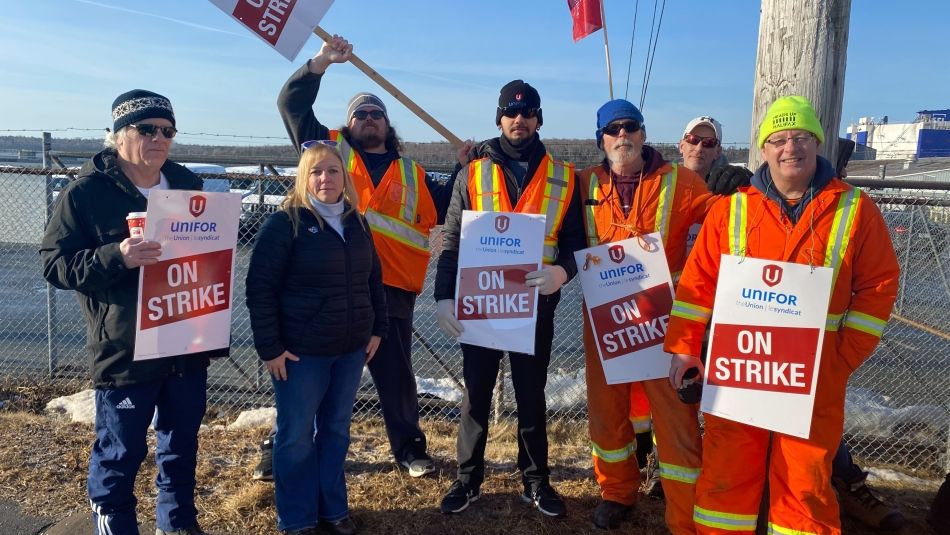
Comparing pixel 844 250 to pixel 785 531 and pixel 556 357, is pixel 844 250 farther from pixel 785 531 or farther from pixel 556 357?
pixel 556 357

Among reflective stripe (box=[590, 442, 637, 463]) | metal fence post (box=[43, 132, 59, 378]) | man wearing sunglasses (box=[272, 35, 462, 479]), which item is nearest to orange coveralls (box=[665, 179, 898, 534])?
reflective stripe (box=[590, 442, 637, 463])

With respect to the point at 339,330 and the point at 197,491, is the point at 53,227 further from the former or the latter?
the point at 197,491

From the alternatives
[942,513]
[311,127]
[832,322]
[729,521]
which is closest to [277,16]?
[311,127]

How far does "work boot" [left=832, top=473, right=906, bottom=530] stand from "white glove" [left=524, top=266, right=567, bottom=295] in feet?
6.87

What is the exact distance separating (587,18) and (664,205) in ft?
7.22

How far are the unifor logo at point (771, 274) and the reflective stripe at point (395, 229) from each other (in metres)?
2.10

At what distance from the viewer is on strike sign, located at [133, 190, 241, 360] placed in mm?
2967

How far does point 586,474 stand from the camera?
445cm

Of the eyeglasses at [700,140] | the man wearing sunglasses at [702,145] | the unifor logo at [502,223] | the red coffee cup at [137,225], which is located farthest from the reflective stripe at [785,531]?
the red coffee cup at [137,225]

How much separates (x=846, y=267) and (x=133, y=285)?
10.5 ft

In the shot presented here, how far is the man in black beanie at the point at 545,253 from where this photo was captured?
3566mm

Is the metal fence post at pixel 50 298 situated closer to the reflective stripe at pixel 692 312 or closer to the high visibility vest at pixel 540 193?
the high visibility vest at pixel 540 193

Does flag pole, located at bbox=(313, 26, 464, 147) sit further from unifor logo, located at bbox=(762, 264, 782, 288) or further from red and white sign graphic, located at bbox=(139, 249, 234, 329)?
unifor logo, located at bbox=(762, 264, 782, 288)

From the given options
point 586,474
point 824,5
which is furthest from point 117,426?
point 824,5
